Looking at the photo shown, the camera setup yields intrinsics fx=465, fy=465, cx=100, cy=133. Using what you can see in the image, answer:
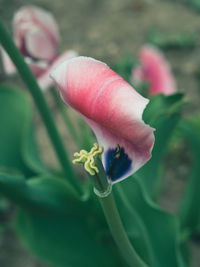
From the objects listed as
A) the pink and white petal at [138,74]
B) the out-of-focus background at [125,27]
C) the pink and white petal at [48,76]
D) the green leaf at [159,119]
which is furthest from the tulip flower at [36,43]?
the out-of-focus background at [125,27]

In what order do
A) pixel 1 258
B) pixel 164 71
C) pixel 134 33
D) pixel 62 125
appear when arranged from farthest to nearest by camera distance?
1. pixel 134 33
2. pixel 62 125
3. pixel 1 258
4. pixel 164 71

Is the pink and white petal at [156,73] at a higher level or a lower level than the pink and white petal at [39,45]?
lower

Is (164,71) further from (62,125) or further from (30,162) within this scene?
(62,125)

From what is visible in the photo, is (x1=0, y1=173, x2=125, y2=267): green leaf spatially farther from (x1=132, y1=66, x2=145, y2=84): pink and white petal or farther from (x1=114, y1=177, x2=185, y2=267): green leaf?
(x1=132, y1=66, x2=145, y2=84): pink and white petal

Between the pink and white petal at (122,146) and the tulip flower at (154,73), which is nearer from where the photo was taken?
the pink and white petal at (122,146)

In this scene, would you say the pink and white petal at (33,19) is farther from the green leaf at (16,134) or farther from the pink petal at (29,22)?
the green leaf at (16,134)

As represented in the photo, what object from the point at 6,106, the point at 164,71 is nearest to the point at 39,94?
the point at 6,106

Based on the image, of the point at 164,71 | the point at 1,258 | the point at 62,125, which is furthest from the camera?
the point at 62,125

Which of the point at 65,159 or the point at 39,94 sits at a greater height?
the point at 39,94
